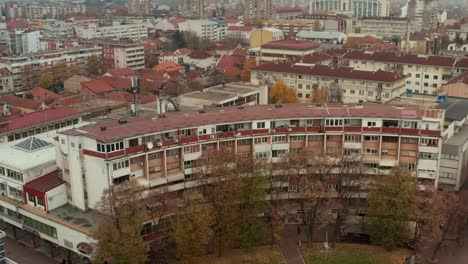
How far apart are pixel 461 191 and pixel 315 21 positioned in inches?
3119

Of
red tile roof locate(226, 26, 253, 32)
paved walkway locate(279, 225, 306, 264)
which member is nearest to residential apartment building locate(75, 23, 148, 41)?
red tile roof locate(226, 26, 253, 32)

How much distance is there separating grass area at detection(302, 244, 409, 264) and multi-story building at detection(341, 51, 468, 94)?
28.4m

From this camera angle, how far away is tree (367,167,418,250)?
22.2 metres

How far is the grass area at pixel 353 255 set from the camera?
75.1 ft

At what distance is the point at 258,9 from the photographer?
12975 cm

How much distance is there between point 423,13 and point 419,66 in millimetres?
73371

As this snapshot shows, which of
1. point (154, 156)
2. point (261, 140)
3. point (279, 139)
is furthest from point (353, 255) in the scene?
point (154, 156)

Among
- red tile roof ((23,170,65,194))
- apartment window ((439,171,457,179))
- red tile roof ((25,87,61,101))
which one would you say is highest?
red tile roof ((23,170,65,194))

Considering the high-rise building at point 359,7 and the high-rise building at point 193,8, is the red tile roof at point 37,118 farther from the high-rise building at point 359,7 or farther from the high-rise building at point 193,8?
the high-rise building at point 193,8

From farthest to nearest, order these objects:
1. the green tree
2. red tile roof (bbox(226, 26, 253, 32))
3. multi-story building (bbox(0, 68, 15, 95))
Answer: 1. red tile roof (bbox(226, 26, 253, 32))
2. multi-story building (bbox(0, 68, 15, 95))
3. the green tree

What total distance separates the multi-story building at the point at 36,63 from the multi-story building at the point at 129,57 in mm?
4782

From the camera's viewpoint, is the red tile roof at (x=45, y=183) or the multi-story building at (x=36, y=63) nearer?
the red tile roof at (x=45, y=183)

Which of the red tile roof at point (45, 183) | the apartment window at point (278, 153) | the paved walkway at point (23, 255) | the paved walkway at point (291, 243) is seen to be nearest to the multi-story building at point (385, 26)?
the apartment window at point (278, 153)

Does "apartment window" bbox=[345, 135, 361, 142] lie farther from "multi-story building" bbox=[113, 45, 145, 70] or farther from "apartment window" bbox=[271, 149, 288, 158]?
"multi-story building" bbox=[113, 45, 145, 70]
